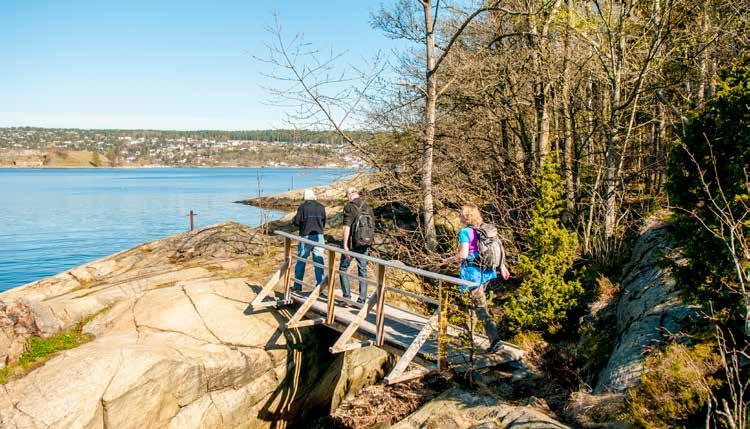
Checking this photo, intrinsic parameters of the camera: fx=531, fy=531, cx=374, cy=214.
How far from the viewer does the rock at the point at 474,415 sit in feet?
18.3

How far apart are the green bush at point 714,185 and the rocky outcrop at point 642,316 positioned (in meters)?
0.49

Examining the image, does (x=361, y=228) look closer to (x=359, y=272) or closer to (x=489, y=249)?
(x=359, y=272)

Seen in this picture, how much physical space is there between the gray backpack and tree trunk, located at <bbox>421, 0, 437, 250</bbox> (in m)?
5.91

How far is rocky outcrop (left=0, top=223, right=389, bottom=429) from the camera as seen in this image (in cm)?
724

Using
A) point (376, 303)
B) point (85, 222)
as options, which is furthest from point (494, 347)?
point (85, 222)

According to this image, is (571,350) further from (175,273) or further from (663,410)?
(175,273)

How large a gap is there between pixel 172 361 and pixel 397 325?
12.1 feet

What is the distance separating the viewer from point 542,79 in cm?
1348

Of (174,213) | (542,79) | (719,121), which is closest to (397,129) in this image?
(542,79)

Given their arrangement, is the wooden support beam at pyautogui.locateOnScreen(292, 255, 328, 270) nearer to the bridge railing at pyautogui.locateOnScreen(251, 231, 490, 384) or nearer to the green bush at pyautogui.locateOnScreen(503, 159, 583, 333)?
the bridge railing at pyautogui.locateOnScreen(251, 231, 490, 384)

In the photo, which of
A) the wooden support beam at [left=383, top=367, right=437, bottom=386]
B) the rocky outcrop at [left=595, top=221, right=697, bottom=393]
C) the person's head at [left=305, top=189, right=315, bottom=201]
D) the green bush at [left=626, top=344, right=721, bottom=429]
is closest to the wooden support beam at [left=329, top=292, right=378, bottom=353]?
the wooden support beam at [left=383, top=367, right=437, bottom=386]

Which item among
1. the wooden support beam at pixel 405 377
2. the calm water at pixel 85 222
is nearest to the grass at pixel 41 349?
the wooden support beam at pixel 405 377

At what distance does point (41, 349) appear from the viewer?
8.25m

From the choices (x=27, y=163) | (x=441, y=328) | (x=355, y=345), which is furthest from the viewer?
(x=27, y=163)
